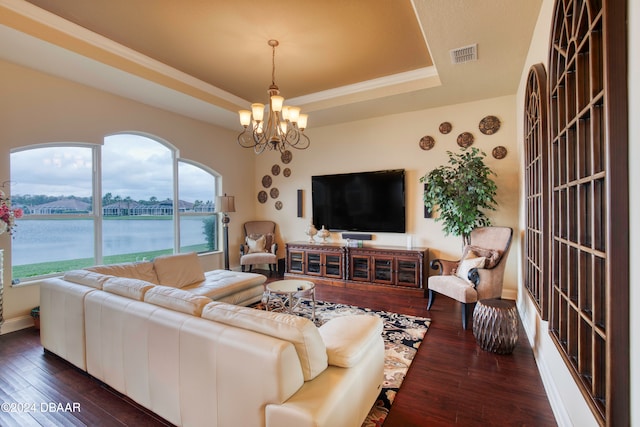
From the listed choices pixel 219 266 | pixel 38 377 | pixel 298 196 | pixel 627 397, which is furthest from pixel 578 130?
pixel 219 266

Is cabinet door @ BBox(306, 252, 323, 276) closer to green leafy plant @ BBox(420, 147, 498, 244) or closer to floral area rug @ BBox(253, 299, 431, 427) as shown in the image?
floral area rug @ BBox(253, 299, 431, 427)

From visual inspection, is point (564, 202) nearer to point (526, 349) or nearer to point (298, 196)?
point (526, 349)

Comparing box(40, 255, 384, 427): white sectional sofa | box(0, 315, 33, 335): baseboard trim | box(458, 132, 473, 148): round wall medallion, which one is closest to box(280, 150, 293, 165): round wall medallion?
box(458, 132, 473, 148): round wall medallion

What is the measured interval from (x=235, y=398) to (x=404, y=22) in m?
3.44

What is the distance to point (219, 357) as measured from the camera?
1.46 metres

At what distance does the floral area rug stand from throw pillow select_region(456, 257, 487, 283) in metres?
0.70

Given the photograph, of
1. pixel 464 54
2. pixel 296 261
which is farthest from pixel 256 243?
pixel 464 54

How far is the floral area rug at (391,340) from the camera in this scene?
206cm

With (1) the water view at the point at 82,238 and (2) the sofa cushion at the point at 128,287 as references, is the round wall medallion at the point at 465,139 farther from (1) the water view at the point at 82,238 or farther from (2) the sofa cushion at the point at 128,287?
(1) the water view at the point at 82,238

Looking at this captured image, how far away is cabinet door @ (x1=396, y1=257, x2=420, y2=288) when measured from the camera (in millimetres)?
4536

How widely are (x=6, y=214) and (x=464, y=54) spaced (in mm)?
4958

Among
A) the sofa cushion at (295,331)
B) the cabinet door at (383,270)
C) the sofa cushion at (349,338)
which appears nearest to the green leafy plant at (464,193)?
the cabinet door at (383,270)

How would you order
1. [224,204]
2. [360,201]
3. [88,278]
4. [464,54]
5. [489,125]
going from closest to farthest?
[88,278] < [464,54] < [489,125] < [360,201] < [224,204]

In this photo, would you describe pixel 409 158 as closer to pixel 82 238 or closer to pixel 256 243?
pixel 256 243
